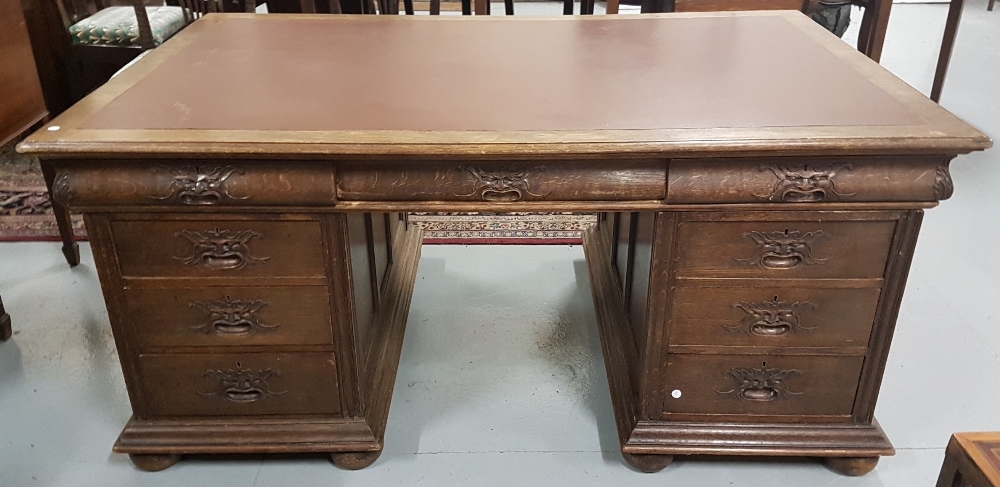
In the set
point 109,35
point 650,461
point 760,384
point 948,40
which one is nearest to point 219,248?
point 650,461

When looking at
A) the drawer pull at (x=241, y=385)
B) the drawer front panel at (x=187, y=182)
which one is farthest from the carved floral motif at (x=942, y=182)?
the drawer pull at (x=241, y=385)

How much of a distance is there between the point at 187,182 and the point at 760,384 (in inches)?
39.9

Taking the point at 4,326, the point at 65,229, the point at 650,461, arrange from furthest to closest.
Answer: the point at 65,229
the point at 4,326
the point at 650,461

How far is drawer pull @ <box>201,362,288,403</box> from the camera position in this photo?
133 cm

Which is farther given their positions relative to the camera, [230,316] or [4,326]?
[4,326]

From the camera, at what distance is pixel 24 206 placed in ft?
7.88

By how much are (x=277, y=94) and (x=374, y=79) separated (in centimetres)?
18

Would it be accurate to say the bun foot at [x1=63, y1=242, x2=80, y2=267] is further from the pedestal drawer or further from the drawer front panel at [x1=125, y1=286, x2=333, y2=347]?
the pedestal drawer

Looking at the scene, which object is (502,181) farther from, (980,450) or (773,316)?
(980,450)

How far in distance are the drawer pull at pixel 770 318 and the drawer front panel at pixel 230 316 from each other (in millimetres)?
703

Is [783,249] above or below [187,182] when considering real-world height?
below

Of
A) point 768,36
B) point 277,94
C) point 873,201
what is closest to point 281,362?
point 277,94

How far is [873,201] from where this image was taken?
1.13 meters

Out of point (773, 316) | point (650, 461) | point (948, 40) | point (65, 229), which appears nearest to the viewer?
point (773, 316)
